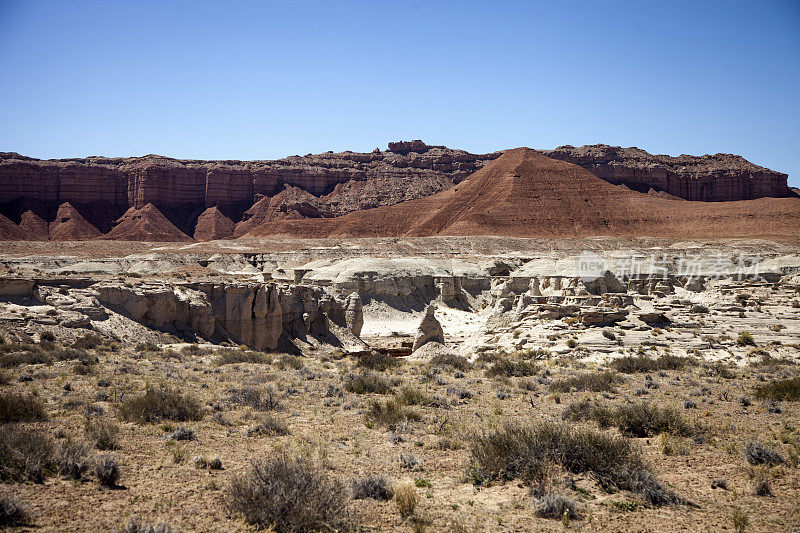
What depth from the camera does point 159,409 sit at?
11.1m

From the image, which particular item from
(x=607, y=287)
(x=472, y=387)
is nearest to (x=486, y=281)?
(x=607, y=287)

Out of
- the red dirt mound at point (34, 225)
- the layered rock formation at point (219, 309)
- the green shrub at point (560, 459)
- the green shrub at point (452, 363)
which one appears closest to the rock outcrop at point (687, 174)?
the red dirt mound at point (34, 225)

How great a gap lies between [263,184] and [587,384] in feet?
476

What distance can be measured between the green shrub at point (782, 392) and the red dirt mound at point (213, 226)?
420 ft

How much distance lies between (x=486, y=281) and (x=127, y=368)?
4625cm

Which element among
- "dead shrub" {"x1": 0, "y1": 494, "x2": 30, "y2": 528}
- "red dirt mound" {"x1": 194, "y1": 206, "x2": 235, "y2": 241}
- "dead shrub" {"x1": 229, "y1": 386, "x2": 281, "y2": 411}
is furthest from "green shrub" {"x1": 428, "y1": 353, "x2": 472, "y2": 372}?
"red dirt mound" {"x1": 194, "y1": 206, "x2": 235, "y2": 241}

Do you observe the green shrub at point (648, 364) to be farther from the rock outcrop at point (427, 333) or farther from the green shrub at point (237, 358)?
the green shrub at point (237, 358)

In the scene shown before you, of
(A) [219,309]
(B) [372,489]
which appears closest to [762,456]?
(B) [372,489]

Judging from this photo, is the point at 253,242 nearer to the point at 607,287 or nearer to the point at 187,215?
the point at 187,215

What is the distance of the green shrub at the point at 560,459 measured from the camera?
802 cm

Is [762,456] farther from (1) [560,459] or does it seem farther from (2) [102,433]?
(2) [102,433]

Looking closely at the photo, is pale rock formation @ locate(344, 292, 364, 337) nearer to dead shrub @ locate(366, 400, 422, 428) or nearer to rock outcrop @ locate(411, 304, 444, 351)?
rock outcrop @ locate(411, 304, 444, 351)

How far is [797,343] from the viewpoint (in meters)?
20.5

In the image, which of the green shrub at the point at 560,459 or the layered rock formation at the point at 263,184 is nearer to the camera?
the green shrub at the point at 560,459
